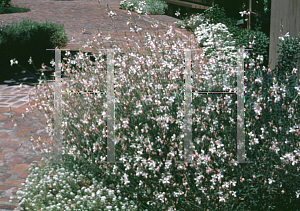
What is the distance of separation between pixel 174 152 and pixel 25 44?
8.65 meters

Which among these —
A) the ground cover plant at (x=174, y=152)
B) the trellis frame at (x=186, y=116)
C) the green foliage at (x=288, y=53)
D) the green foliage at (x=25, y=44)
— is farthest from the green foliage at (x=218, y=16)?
the trellis frame at (x=186, y=116)

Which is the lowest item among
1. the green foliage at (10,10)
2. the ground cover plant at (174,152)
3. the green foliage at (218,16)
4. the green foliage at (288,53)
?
the ground cover plant at (174,152)

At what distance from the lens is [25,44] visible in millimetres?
10680

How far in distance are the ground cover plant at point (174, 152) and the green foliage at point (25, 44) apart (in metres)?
6.73

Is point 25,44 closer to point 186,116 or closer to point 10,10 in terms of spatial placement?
point 186,116

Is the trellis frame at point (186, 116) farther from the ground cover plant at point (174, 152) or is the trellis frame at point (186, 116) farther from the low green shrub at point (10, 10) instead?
the low green shrub at point (10, 10)

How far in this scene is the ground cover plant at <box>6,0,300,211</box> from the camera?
339 centimetres

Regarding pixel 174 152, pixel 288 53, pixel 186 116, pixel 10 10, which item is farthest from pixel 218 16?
pixel 10 10

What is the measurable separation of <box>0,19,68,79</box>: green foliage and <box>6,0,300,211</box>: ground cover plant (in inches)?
265

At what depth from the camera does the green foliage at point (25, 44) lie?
10.1 metres

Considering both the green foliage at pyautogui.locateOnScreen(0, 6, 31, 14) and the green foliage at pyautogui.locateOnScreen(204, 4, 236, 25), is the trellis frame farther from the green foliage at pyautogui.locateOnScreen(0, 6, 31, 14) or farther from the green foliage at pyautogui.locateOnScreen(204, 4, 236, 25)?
the green foliage at pyautogui.locateOnScreen(0, 6, 31, 14)

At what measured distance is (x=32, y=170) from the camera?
4.36 metres

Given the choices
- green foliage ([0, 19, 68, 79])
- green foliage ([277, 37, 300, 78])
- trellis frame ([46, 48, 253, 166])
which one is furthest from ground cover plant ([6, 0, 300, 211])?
green foliage ([0, 19, 68, 79])

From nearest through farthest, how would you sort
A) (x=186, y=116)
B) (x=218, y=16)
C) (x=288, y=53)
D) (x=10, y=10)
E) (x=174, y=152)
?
(x=174, y=152) < (x=186, y=116) < (x=288, y=53) < (x=218, y=16) < (x=10, y=10)
